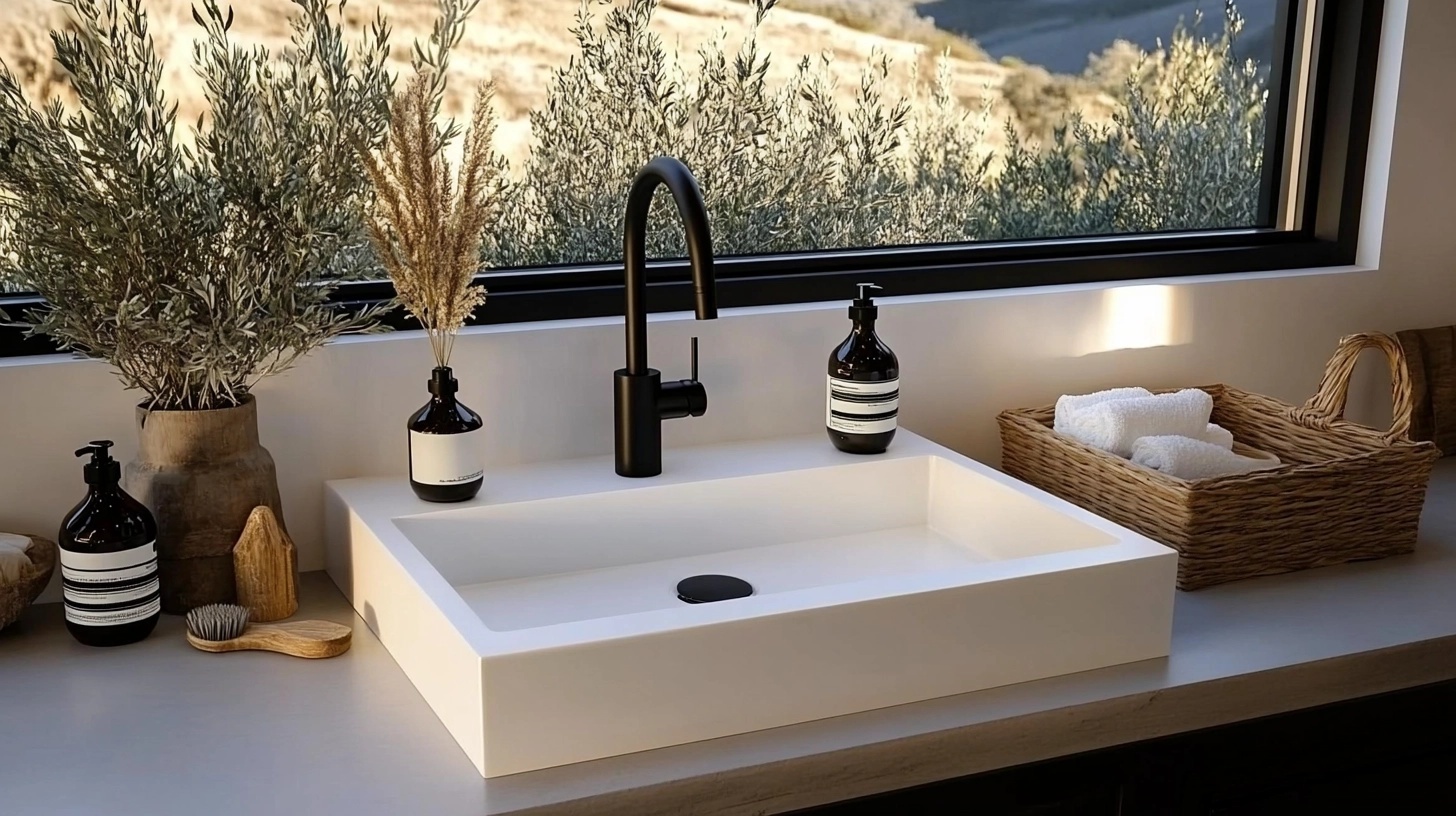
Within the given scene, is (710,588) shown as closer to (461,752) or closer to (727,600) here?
(727,600)

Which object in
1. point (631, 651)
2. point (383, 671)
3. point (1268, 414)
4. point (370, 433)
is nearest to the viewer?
point (631, 651)

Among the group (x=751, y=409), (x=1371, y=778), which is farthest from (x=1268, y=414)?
(x=751, y=409)

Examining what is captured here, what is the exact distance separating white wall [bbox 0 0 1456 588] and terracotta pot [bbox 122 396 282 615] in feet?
0.46

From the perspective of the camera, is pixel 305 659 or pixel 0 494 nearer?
pixel 305 659

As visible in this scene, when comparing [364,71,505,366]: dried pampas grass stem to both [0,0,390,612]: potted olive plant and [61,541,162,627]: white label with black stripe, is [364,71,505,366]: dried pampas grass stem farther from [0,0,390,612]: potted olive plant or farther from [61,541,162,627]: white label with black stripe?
[61,541,162,627]: white label with black stripe

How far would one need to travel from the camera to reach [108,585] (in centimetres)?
136

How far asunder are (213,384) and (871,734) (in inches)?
28.8

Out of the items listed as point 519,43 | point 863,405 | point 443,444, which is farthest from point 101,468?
point 863,405

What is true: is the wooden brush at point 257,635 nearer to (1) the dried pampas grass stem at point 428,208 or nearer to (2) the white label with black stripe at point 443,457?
(2) the white label with black stripe at point 443,457

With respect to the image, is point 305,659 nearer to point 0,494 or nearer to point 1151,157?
point 0,494

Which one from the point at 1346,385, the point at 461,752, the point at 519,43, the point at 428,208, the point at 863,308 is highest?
the point at 519,43

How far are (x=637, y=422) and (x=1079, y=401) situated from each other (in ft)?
2.03

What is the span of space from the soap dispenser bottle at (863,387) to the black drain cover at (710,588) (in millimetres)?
255

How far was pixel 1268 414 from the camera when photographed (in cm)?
196
